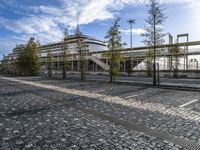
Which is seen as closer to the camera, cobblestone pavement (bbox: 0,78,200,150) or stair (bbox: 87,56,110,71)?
cobblestone pavement (bbox: 0,78,200,150)

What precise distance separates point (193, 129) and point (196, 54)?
49.4 meters

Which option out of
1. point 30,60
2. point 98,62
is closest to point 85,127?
point 30,60


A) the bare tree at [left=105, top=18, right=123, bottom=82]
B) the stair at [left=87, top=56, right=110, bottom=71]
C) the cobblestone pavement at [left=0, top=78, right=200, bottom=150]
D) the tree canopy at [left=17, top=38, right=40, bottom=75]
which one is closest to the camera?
the cobblestone pavement at [left=0, top=78, right=200, bottom=150]

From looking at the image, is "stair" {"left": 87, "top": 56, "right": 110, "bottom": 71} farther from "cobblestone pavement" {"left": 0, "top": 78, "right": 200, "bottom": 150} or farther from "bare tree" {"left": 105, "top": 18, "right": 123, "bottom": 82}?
"cobblestone pavement" {"left": 0, "top": 78, "right": 200, "bottom": 150}

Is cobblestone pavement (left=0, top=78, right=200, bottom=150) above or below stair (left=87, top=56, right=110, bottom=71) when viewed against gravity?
below

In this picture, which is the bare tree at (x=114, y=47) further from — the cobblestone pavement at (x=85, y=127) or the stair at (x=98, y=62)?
the stair at (x=98, y=62)

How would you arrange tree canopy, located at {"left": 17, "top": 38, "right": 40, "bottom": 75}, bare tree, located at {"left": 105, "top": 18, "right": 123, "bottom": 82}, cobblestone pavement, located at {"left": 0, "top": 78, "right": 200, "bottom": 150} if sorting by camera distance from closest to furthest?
cobblestone pavement, located at {"left": 0, "top": 78, "right": 200, "bottom": 150} → bare tree, located at {"left": 105, "top": 18, "right": 123, "bottom": 82} → tree canopy, located at {"left": 17, "top": 38, "right": 40, "bottom": 75}

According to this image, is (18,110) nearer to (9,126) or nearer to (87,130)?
(9,126)

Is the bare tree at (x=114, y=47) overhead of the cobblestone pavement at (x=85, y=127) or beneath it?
overhead

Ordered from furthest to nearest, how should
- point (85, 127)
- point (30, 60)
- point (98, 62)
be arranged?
point (98, 62) → point (30, 60) → point (85, 127)

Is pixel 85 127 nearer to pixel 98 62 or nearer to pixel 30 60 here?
pixel 30 60

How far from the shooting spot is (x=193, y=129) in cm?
700

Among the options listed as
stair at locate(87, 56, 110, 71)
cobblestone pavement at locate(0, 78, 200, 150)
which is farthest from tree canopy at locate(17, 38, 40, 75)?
cobblestone pavement at locate(0, 78, 200, 150)

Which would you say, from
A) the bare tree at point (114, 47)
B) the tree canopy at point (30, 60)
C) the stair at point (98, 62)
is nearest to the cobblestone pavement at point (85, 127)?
the bare tree at point (114, 47)
